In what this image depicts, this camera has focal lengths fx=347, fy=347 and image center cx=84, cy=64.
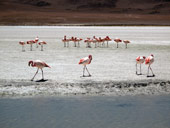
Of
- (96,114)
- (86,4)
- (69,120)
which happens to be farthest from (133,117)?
(86,4)

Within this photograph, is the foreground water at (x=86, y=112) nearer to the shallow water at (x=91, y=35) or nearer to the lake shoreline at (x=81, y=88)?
the lake shoreline at (x=81, y=88)

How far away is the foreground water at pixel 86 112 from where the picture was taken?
6.25 meters

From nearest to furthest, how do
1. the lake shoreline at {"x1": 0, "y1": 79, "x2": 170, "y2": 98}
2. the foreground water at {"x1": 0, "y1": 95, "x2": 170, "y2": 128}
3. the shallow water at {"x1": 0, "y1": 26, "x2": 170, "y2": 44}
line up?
1. the foreground water at {"x1": 0, "y1": 95, "x2": 170, "y2": 128}
2. the lake shoreline at {"x1": 0, "y1": 79, "x2": 170, "y2": 98}
3. the shallow water at {"x1": 0, "y1": 26, "x2": 170, "y2": 44}

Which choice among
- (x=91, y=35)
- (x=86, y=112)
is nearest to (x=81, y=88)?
(x=86, y=112)

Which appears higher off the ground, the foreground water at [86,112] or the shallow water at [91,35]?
the shallow water at [91,35]

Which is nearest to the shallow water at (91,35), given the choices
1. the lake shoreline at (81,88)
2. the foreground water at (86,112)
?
the lake shoreline at (81,88)

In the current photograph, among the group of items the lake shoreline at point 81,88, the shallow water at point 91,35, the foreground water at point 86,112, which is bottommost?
the foreground water at point 86,112

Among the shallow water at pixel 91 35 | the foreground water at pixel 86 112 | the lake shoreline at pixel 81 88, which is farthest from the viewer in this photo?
the shallow water at pixel 91 35

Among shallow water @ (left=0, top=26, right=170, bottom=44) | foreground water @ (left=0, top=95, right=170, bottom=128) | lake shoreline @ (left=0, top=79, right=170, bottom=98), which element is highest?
shallow water @ (left=0, top=26, right=170, bottom=44)

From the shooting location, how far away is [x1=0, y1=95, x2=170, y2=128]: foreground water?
246 inches

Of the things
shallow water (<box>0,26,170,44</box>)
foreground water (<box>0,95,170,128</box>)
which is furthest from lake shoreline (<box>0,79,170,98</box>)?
shallow water (<box>0,26,170,44</box>)

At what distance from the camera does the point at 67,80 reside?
30.8ft

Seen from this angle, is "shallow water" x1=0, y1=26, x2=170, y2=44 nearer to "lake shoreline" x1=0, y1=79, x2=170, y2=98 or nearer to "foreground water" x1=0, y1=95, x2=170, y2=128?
"lake shoreline" x1=0, y1=79, x2=170, y2=98

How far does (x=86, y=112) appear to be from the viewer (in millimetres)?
6914
